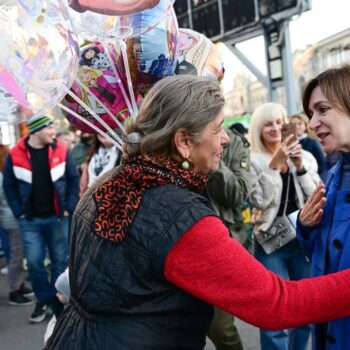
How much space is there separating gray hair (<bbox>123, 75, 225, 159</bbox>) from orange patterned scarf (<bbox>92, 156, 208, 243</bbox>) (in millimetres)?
42

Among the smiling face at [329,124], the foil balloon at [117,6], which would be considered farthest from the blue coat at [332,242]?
the foil balloon at [117,6]

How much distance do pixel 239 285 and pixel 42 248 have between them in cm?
306

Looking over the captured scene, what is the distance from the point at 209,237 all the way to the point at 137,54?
3.28 ft

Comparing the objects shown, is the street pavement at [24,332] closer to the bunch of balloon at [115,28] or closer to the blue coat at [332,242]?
the blue coat at [332,242]

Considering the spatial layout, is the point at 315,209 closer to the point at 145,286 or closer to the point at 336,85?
the point at 336,85

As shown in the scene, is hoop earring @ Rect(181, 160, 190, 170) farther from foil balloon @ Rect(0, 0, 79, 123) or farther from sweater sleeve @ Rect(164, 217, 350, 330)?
foil balloon @ Rect(0, 0, 79, 123)

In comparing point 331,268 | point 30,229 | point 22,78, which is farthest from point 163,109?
point 30,229

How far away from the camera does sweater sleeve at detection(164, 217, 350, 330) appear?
3.52ft

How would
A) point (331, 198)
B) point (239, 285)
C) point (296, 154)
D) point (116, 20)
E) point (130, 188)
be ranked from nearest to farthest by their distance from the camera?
point (239, 285)
point (130, 188)
point (331, 198)
point (116, 20)
point (296, 154)

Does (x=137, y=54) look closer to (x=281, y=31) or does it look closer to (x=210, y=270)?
(x=210, y=270)

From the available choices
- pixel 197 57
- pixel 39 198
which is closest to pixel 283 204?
pixel 197 57

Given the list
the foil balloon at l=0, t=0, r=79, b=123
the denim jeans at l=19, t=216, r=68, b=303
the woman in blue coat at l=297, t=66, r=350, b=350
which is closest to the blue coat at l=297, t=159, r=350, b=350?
the woman in blue coat at l=297, t=66, r=350, b=350

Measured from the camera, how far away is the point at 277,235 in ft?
8.39

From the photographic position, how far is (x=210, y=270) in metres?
1.07
